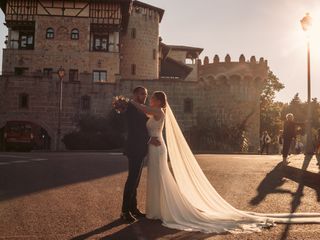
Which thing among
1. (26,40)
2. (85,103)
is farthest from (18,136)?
(26,40)

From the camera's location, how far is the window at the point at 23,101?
3850 cm

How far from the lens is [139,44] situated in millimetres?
50125

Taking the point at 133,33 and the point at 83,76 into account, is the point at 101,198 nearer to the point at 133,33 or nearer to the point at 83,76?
the point at 83,76

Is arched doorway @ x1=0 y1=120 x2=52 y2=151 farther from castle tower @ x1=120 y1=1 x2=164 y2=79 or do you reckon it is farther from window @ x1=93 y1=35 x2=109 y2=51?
castle tower @ x1=120 y1=1 x2=164 y2=79

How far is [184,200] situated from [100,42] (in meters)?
39.2

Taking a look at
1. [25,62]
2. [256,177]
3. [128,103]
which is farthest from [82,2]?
[128,103]

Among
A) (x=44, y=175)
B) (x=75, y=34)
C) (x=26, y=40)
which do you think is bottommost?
(x=44, y=175)

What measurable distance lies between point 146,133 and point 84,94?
3293 centimetres

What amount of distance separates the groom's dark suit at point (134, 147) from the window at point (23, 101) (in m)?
33.8

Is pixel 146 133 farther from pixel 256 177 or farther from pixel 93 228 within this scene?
pixel 256 177

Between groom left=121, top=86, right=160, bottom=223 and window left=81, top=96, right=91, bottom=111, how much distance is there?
108ft

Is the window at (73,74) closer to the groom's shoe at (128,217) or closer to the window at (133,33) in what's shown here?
the window at (133,33)

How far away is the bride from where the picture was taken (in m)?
6.04

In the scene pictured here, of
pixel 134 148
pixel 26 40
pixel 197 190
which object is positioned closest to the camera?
pixel 134 148
